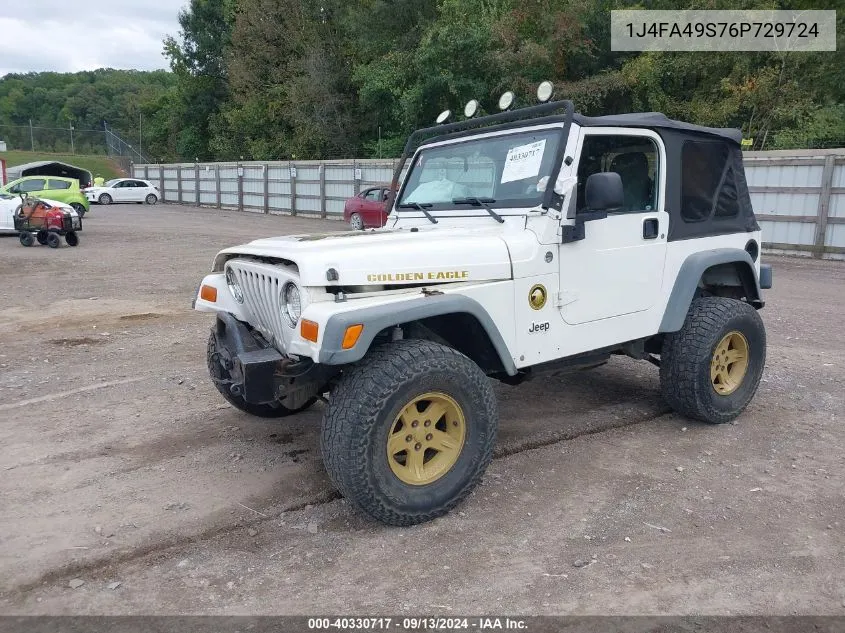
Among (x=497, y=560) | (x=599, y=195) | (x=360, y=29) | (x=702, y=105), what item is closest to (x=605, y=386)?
(x=599, y=195)

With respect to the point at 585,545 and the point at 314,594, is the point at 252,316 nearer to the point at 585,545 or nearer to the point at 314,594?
the point at 314,594

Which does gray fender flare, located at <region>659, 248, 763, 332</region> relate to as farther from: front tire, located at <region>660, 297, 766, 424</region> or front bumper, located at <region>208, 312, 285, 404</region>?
front bumper, located at <region>208, 312, 285, 404</region>

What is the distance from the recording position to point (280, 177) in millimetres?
30969

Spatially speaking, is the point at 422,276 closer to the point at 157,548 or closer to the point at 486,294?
the point at 486,294

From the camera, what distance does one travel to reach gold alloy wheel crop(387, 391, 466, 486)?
345 cm

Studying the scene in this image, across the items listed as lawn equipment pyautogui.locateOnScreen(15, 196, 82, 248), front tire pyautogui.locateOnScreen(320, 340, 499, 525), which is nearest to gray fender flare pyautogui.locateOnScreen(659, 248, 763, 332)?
front tire pyautogui.locateOnScreen(320, 340, 499, 525)

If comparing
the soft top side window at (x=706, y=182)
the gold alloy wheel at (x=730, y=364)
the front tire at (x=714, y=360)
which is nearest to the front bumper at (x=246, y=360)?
the front tire at (x=714, y=360)

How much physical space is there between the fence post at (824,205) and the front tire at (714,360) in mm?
11094

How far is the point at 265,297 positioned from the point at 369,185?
22209 millimetres

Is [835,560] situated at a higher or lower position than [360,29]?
lower

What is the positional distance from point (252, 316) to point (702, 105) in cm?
2163

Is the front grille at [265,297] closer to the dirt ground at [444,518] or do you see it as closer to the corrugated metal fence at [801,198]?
the dirt ground at [444,518]

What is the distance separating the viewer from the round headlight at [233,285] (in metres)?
4.15

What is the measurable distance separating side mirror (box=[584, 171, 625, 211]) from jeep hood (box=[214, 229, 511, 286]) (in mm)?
560
